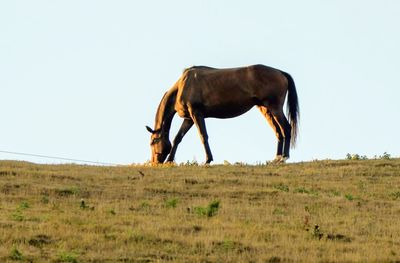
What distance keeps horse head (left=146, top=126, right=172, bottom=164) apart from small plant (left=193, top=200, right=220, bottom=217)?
41.7 feet

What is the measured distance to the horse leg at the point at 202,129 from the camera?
37531 mm

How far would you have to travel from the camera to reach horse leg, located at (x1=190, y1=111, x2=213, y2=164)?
37531mm

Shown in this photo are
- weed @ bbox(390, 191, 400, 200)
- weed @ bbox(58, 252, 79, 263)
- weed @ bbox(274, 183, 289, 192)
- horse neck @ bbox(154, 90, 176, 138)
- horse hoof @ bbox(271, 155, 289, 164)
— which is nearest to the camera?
weed @ bbox(58, 252, 79, 263)

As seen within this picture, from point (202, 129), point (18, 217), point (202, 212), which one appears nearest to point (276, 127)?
point (202, 129)

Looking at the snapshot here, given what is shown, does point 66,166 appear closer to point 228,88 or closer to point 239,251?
→ point 228,88

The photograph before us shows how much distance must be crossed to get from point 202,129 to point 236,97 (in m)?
1.45

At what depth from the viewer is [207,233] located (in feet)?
76.0

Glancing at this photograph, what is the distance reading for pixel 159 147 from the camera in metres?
38.9

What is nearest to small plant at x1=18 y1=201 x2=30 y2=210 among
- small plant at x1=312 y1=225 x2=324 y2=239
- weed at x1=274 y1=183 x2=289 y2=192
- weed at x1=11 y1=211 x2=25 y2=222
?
weed at x1=11 y1=211 x2=25 y2=222

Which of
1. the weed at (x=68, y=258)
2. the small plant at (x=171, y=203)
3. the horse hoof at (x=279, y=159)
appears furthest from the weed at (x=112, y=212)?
the horse hoof at (x=279, y=159)

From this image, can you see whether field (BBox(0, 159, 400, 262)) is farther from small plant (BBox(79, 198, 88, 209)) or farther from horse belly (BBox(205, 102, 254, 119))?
horse belly (BBox(205, 102, 254, 119))

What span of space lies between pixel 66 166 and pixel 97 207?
8.93 metres

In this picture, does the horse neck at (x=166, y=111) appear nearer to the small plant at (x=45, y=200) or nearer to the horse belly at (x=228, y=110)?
the horse belly at (x=228, y=110)

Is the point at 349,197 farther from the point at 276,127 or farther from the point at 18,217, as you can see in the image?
the point at 276,127
